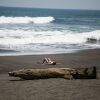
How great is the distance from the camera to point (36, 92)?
8.80m

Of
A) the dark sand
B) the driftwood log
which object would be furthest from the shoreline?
the driftwood log

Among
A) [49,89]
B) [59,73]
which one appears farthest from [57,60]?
[49,89]

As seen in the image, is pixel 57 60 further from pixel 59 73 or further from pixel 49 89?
pixel 49 89

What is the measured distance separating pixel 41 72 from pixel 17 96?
217 cm

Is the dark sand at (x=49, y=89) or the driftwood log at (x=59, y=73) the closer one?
the dark sand at (x=49, y=89)

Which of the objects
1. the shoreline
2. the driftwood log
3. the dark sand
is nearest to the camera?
the dark sand

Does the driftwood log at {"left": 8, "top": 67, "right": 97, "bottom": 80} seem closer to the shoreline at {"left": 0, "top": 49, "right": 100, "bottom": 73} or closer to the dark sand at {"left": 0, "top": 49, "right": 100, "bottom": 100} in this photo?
the dark sand at {"left": 0, "top": 49, "right": 100, "bottom": 100}

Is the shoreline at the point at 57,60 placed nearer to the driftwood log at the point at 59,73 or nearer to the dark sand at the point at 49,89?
the dark sand at the point at 49,89

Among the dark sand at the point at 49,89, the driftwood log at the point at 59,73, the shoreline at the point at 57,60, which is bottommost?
the dark sand at the point at 49,89

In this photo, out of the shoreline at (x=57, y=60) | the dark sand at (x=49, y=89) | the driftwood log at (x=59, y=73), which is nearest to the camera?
the dark sand at (x=49, y=89)

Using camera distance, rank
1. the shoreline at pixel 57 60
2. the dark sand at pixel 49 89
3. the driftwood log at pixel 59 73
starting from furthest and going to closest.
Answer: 1. the shoreline at pixel 57 60
2. the driftwood log at pixel 59 73
3. the dark sand at pixel 49 89

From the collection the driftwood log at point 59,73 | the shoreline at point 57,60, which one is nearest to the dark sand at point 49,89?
the driftwood log at point 59,73

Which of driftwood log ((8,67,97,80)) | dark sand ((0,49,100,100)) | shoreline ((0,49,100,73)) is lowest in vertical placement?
dark sand ((0,49,100,100))

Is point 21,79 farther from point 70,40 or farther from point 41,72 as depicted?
point 70,40
